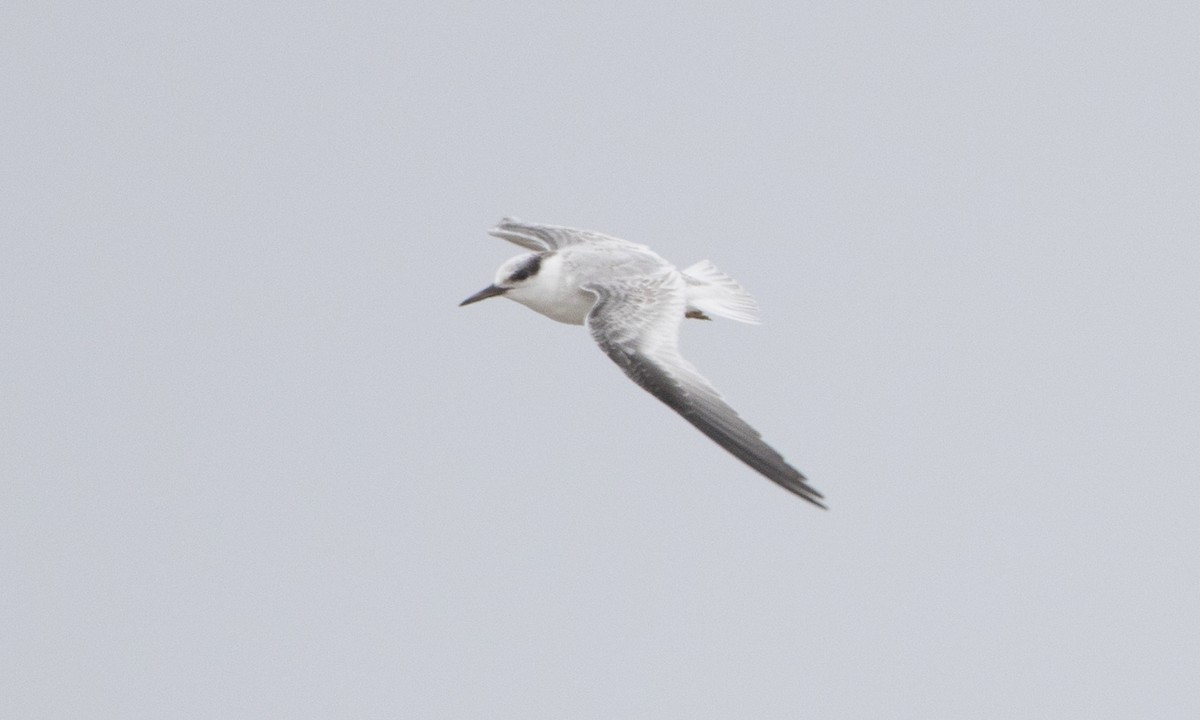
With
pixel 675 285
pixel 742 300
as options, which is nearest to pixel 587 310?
pixel 675 285

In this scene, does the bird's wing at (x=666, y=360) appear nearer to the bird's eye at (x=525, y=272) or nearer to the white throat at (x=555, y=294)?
the white throat at (x=555, y=294)

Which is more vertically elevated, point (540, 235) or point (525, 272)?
point (540, 235)

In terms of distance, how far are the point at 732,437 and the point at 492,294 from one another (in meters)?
2.88

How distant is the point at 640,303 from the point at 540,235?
215cm

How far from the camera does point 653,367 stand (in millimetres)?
9602

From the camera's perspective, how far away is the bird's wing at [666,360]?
863 centimetres

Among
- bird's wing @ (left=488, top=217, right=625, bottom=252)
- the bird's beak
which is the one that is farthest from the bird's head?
bird's wing @ (left=488, top=217, right=625, bottom=252)

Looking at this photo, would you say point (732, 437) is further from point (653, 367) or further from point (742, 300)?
point (742, 300)

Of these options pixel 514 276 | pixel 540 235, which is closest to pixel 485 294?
pixel 514 276

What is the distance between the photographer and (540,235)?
12453 millimetres

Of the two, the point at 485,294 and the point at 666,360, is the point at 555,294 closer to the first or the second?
the point at 485,294

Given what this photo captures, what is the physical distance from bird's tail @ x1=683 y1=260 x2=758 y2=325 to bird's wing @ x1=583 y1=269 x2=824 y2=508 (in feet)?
1.32

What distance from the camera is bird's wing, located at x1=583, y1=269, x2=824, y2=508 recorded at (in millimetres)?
8633

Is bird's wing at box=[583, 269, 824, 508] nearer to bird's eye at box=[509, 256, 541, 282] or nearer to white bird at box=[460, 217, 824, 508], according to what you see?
white bird at box=[460, 217, 824, 508]
